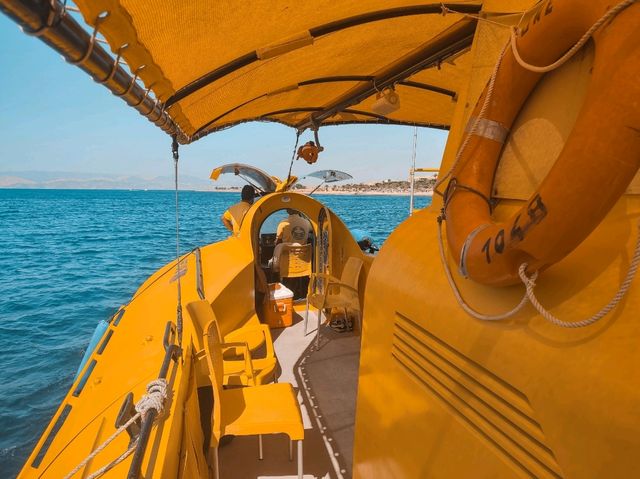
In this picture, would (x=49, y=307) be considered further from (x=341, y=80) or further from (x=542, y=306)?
(x=542, y=306)

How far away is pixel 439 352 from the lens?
149cm

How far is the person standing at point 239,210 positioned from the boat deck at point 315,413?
317 cm

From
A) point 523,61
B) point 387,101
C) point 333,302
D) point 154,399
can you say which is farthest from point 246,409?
point 387,101

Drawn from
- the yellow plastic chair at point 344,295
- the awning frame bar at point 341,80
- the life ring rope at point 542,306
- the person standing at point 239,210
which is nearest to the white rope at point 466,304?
the life ring rope at point 542,306

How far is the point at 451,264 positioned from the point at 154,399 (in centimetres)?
164

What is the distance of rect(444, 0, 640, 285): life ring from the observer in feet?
2.59

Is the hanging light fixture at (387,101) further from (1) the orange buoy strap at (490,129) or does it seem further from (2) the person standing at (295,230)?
(2) the person standing at (295,230)

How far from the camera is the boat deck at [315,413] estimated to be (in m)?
3.08

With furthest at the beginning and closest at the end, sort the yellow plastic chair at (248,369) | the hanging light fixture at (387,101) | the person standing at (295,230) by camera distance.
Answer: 1. the person standing at (295,230)
2. the hanging light fixture at (387,101)
3. the yellow plastic chair at (248,369)

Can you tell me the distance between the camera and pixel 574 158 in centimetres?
85

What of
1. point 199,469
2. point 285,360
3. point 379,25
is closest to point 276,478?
point 199,469

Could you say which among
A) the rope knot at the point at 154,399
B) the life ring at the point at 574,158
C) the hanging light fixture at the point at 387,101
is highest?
the hanging light fixture at the point at 387,101

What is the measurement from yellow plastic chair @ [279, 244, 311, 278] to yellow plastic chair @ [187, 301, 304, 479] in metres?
4.50

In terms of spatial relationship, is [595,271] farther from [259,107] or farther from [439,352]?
[259,107]
